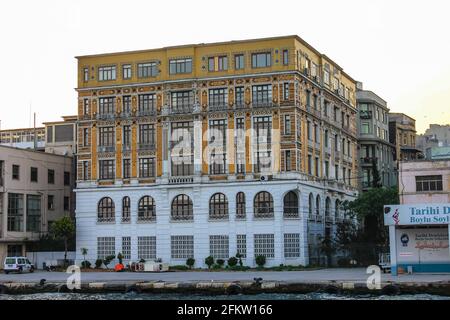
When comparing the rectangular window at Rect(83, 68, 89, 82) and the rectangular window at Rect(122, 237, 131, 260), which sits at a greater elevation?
the rectangular window at Rect(83, 68, 89, 82)

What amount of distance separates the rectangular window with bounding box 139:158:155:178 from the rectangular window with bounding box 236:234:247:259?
39.8 ft

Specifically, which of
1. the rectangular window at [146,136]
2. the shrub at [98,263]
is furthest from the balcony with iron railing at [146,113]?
the shrub at [98,263]

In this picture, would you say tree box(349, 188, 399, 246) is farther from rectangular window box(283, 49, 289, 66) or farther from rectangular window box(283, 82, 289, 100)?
rectangular window box(283, 49, 289, 66)

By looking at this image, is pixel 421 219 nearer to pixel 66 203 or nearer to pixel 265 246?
pixel 265 246

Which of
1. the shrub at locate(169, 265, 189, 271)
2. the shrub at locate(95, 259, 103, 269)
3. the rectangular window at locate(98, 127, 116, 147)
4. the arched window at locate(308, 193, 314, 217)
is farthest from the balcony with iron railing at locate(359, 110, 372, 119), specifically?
the shrub at locate(95, 259, 103, 269)

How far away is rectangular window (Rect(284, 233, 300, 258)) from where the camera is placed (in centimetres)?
7494

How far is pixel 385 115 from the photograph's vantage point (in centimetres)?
11212

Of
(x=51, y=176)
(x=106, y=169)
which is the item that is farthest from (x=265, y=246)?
(x=51, y=176)

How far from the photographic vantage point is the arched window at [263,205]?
249 feet

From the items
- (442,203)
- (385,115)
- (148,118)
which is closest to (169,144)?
(148,118)

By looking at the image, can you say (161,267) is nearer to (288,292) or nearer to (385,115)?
(288,292)

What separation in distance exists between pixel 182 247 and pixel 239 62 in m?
20.4

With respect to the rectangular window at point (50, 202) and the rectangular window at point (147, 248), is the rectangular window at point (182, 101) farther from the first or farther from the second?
the rectangular window at point (50, 202)

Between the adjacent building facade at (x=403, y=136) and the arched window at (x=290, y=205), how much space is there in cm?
4371
